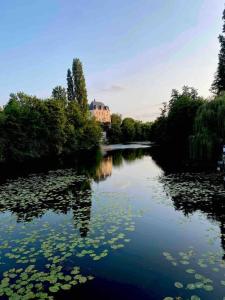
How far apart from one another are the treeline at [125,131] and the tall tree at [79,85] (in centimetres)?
4783

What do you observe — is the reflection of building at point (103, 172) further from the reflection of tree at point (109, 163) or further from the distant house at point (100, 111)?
the distant house at point (100, 111)

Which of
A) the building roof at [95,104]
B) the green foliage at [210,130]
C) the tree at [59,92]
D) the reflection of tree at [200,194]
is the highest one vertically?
the building roof at [95,104]

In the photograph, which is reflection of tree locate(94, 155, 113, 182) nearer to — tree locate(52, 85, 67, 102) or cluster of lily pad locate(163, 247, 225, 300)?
cluster of lily pad locate(163, 247, 225, 300)

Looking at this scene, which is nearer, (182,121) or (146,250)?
(146,250)

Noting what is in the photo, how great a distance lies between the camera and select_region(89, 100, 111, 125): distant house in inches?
5851

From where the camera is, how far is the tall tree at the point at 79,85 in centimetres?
8650

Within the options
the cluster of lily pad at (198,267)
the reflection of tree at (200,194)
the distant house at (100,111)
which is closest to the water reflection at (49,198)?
the cluster of lily pad at (198,267)

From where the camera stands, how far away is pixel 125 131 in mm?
147500

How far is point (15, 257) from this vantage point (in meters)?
9.56

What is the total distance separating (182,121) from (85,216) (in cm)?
4495

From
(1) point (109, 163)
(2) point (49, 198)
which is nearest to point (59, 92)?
(1) point (109, 163)

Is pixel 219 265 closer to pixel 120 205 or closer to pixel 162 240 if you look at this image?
pixel 162 240

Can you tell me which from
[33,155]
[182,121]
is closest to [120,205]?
[33,155]

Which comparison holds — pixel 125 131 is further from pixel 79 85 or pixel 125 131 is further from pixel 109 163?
pixel 109 163
